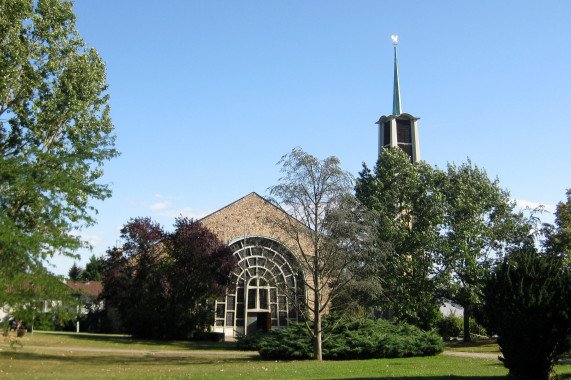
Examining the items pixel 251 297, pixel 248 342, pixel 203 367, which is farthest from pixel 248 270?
pixel 203 367

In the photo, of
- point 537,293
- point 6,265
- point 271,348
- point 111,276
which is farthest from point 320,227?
point 111,276

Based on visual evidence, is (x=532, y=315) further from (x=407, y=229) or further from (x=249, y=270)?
(x=249, y=270)

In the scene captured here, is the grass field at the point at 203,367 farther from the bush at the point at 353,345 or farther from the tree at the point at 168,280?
the tree at the point at 168,280

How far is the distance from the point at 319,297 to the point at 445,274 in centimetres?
1139

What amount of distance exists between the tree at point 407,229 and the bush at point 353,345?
6.62 meters

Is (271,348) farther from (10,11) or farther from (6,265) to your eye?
(10,11)

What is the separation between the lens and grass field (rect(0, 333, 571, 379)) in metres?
14.5

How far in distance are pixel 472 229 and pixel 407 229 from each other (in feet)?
12.1

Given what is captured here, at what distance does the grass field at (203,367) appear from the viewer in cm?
1452

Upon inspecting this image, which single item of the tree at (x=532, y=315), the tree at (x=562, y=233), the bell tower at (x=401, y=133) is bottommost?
the tree at (x=532, y=315)

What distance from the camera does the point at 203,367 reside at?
56.2 ft

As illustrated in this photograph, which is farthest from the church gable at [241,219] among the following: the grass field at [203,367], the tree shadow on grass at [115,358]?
the tree shadow on grass at [115,358]

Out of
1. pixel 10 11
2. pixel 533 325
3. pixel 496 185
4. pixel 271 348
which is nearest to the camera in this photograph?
pixel 533 325

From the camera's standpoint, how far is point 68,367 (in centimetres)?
1670
